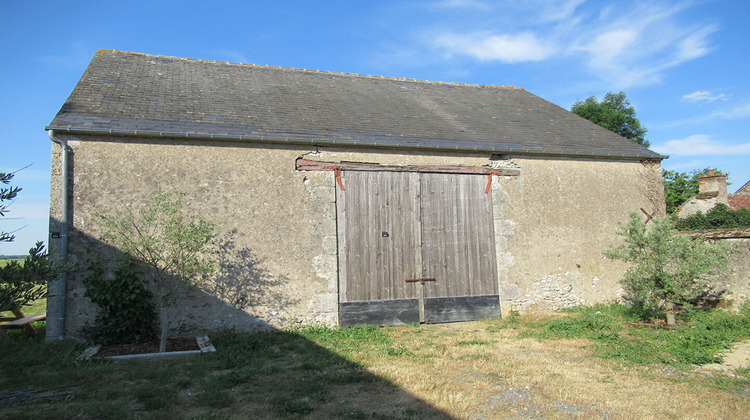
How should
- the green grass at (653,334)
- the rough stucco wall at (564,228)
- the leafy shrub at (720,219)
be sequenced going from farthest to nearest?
the leafy shrub at (720,219) → the rough stucco wall at (564,228) → the green grass at (653,334)

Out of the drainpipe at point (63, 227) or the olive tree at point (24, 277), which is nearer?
the olive tree at point (24, 277)

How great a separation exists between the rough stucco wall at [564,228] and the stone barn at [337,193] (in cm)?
3

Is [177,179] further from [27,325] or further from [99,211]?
[27,325]

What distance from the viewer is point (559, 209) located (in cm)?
855

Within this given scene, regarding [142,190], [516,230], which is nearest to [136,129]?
[142,190]

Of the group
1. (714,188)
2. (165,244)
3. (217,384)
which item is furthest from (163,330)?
(714,188)

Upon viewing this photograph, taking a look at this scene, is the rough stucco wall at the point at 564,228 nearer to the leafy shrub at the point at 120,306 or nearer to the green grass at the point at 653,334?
the green grass at the point at 653,334

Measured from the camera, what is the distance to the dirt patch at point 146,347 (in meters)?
5.52

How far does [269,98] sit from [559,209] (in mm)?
5876

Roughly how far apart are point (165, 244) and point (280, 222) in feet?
5.33

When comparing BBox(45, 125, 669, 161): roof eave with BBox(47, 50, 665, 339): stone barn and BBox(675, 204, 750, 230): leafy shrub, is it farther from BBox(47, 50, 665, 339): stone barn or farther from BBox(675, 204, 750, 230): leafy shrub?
BBox(675, 204, 750, 230): leafy shrub

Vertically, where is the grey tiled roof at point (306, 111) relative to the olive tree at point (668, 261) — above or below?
above

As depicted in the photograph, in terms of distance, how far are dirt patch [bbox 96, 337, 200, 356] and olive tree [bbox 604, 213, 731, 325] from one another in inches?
247

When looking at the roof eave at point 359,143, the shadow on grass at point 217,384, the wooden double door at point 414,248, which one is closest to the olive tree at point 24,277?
the shadow on grass at point 217,384
